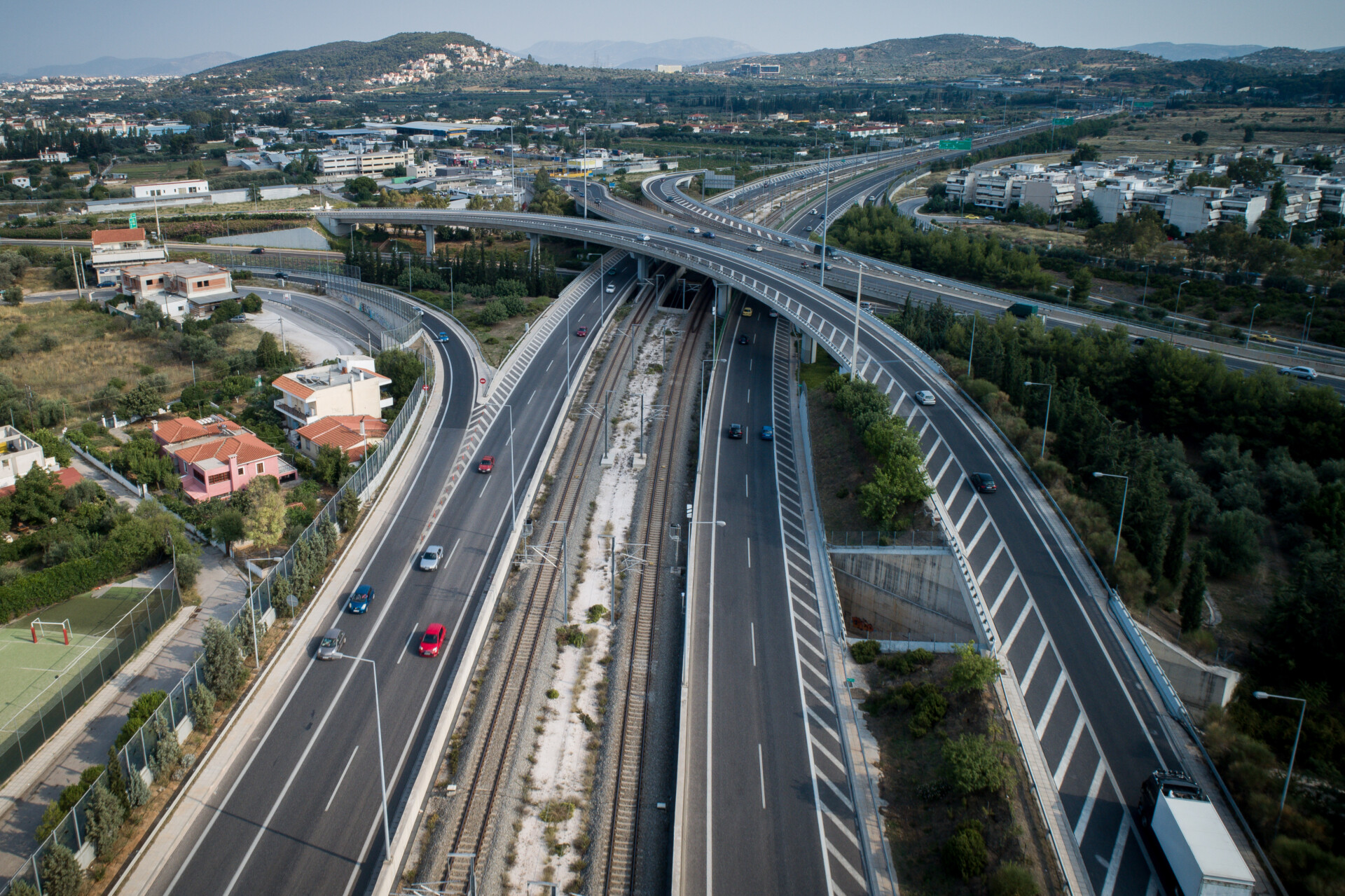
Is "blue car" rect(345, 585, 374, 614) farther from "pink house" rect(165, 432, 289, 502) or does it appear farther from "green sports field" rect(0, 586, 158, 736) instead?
"pink house" rect(165, 432, 289, 502)

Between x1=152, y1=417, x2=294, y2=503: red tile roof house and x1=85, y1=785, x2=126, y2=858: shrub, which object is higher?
x1=152, y1=417, x2=294, y2=503: red tile roof house

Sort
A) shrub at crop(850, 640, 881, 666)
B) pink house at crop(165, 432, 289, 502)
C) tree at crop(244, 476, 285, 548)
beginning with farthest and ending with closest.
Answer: pink house at crop(165, 432, 289, 502) → tree at crop(244, 476, 285, 548) → shrub at crop(850, 640, 881, 666)

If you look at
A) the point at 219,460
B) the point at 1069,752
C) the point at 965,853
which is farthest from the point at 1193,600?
the point at 219,460

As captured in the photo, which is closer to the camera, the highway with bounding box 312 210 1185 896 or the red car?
the highway with bounding box 312 210 1185 896

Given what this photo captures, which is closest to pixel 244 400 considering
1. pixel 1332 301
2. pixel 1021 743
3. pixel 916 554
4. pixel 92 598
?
pixel 92 598

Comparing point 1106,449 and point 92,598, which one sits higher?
point 1106,449

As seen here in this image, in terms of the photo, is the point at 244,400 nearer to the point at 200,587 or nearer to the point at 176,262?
the point at 200,587

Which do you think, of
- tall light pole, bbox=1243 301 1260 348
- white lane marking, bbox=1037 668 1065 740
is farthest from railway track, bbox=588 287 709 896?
tall light pole, bbox=1243 301 1260 348

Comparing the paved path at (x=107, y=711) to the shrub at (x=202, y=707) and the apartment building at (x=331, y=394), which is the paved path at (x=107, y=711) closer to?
the shrub at (x=202, y=707)

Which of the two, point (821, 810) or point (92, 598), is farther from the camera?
point (92, 598)
